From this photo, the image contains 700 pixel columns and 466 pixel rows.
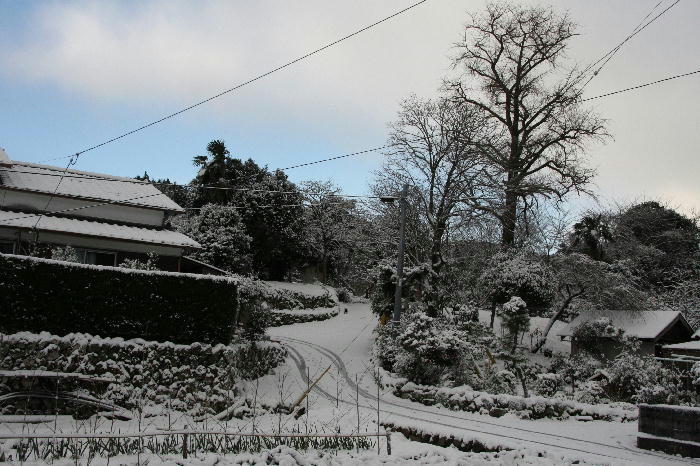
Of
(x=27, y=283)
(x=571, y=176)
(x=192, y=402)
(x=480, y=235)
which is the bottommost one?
(x=192, y=402)

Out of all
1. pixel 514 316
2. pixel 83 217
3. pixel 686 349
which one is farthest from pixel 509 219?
pixel 83 217

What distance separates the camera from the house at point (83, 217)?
22.8 m

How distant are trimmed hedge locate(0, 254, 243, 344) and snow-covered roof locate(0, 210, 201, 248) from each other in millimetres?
5829

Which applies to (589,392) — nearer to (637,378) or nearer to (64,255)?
(637,378)

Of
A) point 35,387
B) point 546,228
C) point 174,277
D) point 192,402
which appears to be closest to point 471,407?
point 192,402

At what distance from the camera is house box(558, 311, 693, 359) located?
86.9ft

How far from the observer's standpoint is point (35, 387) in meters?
15.6

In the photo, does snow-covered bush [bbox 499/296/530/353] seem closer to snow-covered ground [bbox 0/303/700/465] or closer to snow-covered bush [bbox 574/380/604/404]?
snow-covered bush [bbox 574/380/604/404]

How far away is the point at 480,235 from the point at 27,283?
2120cm

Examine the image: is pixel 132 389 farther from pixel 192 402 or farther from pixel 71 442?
pixel 71 442

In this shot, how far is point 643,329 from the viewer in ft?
Result: 88.4

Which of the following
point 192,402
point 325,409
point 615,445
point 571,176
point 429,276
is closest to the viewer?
point 615,445

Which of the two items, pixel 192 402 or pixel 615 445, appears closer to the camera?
pixel 615 445

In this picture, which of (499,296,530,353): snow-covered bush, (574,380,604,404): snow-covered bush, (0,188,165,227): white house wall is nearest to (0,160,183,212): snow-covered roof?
Answer: (0,188,165,227): white house wall
